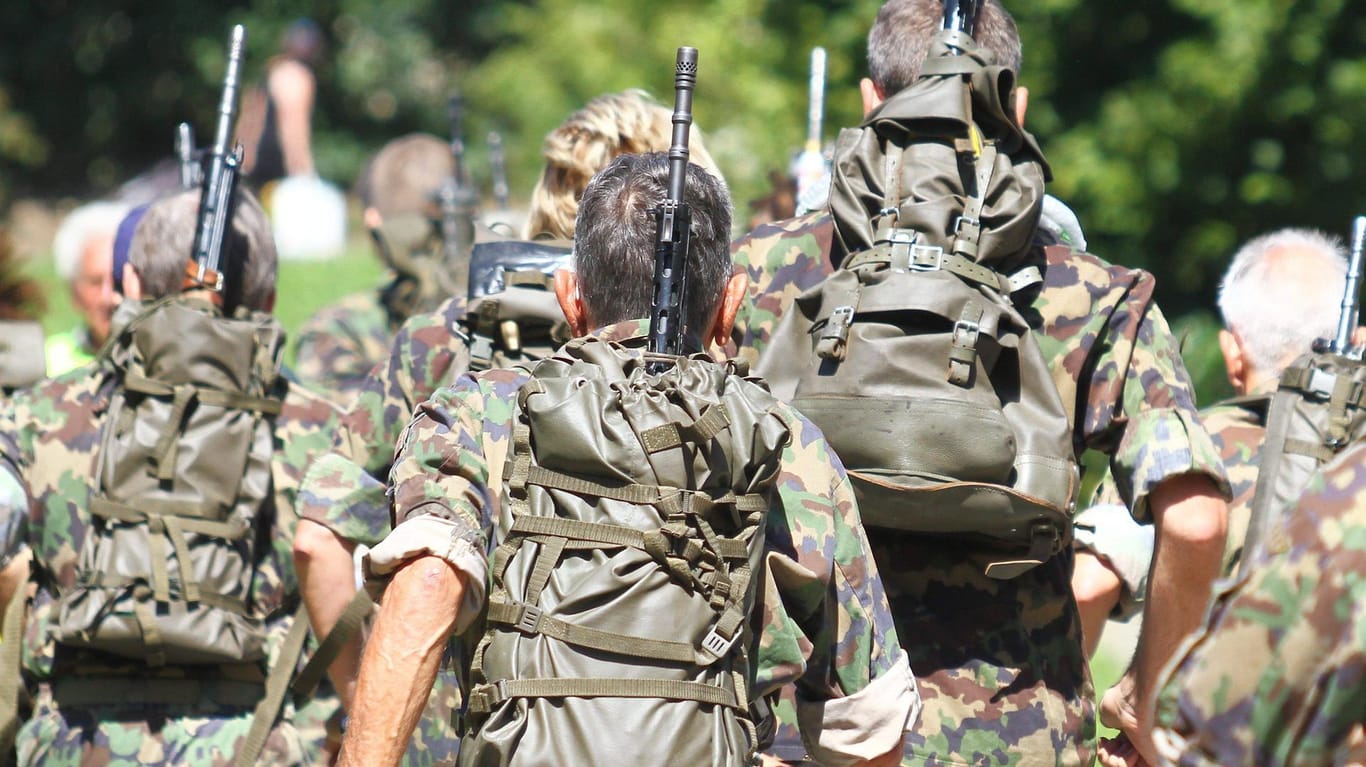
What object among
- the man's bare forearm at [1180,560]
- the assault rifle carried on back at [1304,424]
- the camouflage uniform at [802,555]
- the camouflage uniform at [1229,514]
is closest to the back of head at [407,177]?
the camouflage uniform at [1229,514]

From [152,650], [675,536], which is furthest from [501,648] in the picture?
[152,650]

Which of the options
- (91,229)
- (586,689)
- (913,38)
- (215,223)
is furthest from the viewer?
(91,229)

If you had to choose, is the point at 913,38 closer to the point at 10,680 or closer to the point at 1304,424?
the point at 1304,424

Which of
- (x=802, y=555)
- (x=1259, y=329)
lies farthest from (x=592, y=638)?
(x=1259, y=329)

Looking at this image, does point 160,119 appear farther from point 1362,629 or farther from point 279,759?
point 1362,629

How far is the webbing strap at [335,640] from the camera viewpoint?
4.05 meters

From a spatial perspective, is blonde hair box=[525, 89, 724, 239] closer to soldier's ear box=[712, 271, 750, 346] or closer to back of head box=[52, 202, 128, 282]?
soldier's ear box=[712, 271, 750, 346]

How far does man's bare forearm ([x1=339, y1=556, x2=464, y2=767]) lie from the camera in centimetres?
256

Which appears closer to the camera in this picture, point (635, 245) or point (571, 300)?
point (635, 245)

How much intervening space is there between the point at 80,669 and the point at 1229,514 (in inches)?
112

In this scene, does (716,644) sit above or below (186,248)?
below

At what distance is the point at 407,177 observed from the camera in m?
8.72

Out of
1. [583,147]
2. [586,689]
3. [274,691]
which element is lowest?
[274,691]

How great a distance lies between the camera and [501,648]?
2564 mm
